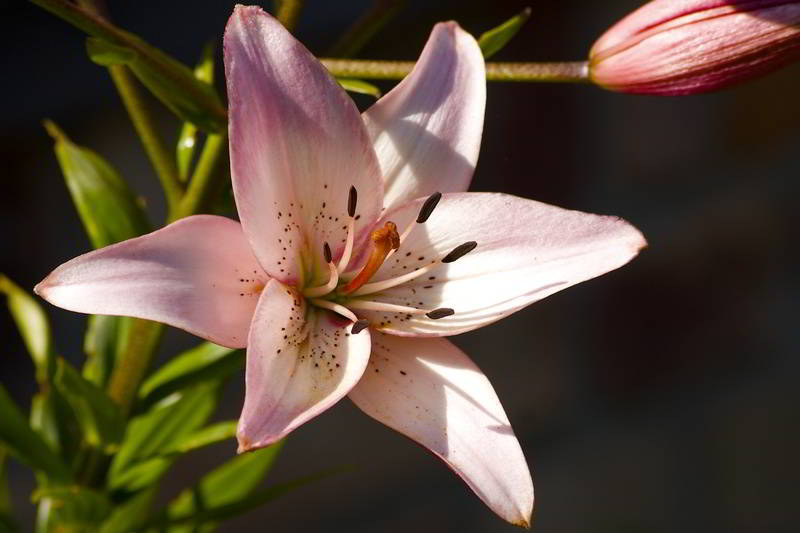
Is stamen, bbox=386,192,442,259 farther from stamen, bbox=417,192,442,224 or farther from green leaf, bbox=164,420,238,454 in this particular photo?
green leaf, bbox=164,420,238,454

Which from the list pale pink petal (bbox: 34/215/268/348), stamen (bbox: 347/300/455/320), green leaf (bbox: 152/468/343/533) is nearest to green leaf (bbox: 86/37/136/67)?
pale pink petal (bbox: 34/215/268/348)

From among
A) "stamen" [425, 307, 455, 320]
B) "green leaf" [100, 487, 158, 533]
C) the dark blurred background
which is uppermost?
"stamen" [425, 307, 455, 320]

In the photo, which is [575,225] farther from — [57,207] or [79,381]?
[57,207]

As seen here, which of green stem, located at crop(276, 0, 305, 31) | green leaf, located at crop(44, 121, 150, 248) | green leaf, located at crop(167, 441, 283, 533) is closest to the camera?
green stem, located at crop(276, 0, 305, 31)

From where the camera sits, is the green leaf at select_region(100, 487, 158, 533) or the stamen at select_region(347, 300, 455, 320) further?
the green leaf at select_region(100, 487, 158, 533)

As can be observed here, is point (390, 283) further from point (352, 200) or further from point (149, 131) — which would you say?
point (149, 131)

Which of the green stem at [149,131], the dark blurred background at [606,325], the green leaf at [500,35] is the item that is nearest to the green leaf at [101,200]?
the green stem at [149,131]

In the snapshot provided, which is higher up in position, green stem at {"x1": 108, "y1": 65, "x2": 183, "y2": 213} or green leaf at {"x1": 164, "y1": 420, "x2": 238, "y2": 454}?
green stem at {"x1": 108, "y1": 65, "x2": 183, "y2": 213}
